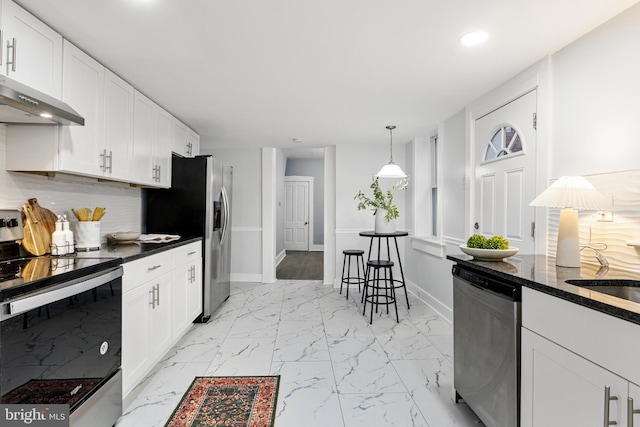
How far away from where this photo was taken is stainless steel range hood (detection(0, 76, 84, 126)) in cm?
147

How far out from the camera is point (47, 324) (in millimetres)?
1410

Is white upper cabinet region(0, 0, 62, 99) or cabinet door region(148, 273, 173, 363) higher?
white upper cabinet region(0, 0, 62, 99)

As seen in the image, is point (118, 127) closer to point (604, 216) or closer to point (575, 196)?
point (575, 196)

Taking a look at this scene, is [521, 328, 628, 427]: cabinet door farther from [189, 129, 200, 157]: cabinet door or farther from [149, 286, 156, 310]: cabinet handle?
[189, 129, 200, 157]: cabinet door

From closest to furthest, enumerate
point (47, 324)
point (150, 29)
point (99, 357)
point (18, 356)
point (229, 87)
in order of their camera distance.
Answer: point (18, 356) → point (47, 324) → point (99, 357) → point (150, 29) → point (229, 87)

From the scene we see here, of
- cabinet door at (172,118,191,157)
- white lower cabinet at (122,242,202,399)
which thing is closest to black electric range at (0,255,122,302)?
white lower cabinet at (122,242,202,399)

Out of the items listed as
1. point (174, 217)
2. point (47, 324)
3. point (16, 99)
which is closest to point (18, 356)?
point (47, 324)

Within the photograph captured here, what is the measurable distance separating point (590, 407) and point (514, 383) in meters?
0.40

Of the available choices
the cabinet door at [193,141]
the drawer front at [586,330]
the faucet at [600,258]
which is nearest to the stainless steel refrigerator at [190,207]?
the cabinet door at [193,141]

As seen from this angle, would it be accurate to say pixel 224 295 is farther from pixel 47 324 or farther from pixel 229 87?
pixel 47 324

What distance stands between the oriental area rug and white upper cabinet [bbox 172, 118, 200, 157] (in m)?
2.48

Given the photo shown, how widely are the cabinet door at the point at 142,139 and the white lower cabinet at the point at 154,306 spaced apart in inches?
28.8

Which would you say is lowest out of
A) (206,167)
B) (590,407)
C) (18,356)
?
(590,407)

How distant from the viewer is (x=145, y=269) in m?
2.32
